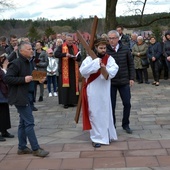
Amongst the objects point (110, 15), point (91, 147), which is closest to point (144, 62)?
point (110, 15)

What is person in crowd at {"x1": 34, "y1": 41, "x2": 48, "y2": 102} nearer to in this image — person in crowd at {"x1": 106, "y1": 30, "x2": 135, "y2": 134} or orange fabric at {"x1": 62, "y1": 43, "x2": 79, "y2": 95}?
orange fabric at {"x1": 62, "y1": 43, "x2": 79, "y2": 95}

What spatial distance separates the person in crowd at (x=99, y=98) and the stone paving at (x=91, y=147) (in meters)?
0.24

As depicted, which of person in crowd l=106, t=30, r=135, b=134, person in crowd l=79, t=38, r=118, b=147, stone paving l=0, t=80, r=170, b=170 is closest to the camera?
stone paving l=0, t=80, r=170, b=170

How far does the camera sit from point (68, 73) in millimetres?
10188

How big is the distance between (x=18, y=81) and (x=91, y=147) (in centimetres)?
161

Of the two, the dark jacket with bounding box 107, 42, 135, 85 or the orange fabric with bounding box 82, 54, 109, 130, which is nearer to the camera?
the orange fabric with bounding box 82, 54, 109, 130

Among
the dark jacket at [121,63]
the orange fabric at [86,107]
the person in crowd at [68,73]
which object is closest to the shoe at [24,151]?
the orange fabric at [86,107]

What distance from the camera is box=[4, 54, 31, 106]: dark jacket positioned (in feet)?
18.4

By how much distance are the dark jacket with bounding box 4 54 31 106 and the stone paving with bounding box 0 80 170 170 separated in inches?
34.5

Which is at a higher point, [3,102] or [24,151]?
[3,102]

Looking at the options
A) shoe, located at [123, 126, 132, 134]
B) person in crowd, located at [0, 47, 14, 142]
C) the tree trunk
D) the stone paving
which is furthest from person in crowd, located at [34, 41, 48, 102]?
the tree trunk

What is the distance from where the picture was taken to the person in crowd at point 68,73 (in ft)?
32.9

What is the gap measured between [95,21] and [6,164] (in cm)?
252

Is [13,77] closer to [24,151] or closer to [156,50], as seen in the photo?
[24,151]
